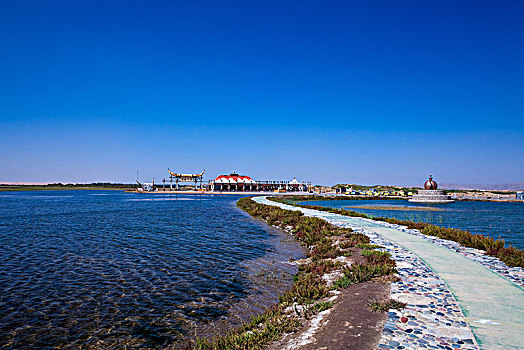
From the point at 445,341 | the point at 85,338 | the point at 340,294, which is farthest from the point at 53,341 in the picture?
the point at 445,341

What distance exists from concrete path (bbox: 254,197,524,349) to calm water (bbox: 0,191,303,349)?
5.08m

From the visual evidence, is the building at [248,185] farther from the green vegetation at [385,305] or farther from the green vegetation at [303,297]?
the green vegetation at [385,305]

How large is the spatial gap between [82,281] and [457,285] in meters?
12.1

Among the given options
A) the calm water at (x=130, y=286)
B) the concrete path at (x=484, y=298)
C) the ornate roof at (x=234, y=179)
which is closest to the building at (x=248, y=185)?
the ornate roof at (x=234, y=179)

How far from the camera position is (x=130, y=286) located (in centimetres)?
1065

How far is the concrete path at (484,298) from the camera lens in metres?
5.27

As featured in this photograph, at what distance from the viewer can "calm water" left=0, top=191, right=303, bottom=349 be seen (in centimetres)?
746

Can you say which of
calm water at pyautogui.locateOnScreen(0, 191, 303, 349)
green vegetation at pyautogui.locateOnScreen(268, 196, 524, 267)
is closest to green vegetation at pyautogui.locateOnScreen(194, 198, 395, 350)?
calm water at pyautogui.locateOnScreen(0, 191, 303, 349)

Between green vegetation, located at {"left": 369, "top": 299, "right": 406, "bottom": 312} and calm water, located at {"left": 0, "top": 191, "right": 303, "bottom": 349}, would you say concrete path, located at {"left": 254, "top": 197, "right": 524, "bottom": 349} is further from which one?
calm water, located at {"left": 0, "top": 191, "right": 303, "bottom": 349}

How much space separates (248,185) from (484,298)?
405 ft

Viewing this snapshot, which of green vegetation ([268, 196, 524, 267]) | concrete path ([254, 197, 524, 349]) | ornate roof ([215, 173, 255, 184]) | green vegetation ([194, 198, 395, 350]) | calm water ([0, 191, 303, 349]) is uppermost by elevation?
ornate roof ([215, 173, 255, 184])

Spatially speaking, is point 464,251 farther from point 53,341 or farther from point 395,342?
point 53,341

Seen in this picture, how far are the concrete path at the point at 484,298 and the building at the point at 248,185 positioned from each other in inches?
4460

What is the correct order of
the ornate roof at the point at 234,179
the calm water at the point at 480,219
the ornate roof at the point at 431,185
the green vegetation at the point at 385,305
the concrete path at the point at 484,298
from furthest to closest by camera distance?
the ornate roof at the point at 234,179 < the ornate roof at the point at 431,185 < the calm water at the point at 480,219 < the green vegetation at the point at 385,305 < the concrete path at the point at 484,298
